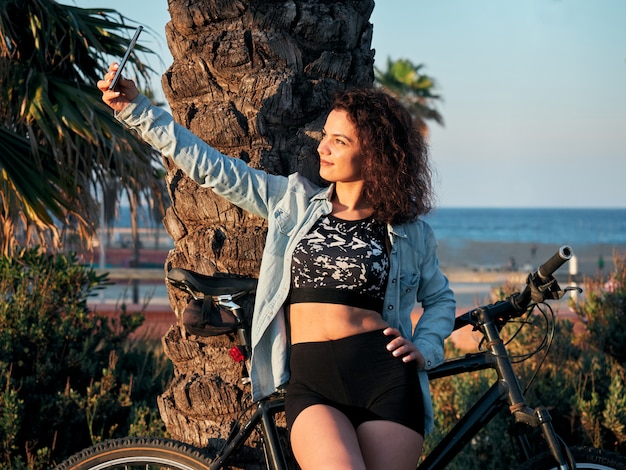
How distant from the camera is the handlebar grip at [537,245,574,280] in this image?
9.41 feet

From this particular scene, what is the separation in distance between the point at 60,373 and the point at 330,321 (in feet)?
11.4

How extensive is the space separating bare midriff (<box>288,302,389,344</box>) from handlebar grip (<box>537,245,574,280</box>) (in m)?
0.59

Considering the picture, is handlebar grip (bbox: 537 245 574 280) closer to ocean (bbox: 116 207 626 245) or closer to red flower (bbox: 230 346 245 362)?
red flower (bbox: 230 346 245 362)

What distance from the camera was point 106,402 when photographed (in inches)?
218

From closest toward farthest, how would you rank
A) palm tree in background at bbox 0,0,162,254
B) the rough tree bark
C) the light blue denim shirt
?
the light blue denim shirt
the rough tree bark
palm tree in background at bbox 0,0,162,254

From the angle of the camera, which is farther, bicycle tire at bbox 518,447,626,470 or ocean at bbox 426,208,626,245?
ocean at bbox 426,208,626,245

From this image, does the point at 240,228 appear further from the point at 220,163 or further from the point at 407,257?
the point at 407,257

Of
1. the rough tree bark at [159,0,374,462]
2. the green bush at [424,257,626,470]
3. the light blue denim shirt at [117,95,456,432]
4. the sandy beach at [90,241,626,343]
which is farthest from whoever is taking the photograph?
the sandy beach at [90,241,626,343]

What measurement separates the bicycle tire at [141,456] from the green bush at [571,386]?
1938 millimetres

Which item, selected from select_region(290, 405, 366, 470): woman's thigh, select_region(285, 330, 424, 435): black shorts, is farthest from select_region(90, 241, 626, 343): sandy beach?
select_region(290, 405, 366, 470): woman's thigh

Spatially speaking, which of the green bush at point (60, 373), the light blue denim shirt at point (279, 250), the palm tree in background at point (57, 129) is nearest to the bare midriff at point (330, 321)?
the light blue denim shirt at point (279, 250)

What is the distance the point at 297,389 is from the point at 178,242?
1.03m

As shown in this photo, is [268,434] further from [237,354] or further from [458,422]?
[458,422]

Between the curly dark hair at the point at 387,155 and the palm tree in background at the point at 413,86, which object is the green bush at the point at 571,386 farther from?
the palm tree in background at the point at 413,86
